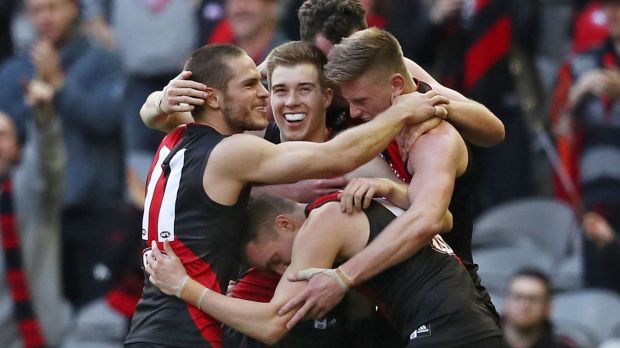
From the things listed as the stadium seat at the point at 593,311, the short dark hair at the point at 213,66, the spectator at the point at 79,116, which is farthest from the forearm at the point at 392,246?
the spectator at the point at 79,116

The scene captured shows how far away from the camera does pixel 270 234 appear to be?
23.4 ft

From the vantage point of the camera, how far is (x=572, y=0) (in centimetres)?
1183

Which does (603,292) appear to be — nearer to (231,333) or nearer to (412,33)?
(412,33)

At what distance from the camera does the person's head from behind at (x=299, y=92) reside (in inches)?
295

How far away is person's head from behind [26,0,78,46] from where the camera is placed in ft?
38.0

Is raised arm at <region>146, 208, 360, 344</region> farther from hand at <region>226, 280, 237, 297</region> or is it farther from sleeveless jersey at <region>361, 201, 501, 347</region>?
hand at <region>226, 280, 237, 297</region>

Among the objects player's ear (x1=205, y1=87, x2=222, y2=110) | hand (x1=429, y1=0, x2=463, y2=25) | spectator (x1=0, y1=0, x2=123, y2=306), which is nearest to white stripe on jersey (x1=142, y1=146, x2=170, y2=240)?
player's ear (x1=205, y1=87, x2=222, y2=110)

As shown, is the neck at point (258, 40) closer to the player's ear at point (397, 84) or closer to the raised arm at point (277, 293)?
the player's ear at point (397, 84)

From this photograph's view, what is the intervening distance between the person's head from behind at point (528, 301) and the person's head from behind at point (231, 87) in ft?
11.2

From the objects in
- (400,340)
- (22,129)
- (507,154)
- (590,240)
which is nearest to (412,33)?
(507,154)

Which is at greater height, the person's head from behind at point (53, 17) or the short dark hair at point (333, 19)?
the person's head from behind at point (53, 17)

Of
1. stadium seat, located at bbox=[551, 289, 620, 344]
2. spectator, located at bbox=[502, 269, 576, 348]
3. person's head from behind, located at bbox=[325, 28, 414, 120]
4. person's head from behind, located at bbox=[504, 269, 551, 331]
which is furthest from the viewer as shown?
stadium seat, located at bbox=[551, 289, 620, 344]

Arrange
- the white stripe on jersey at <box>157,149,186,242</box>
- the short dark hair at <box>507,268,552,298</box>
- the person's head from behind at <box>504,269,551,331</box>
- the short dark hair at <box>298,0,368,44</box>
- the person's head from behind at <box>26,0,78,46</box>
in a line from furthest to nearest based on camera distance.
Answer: the person's head from behind at <box>26,0,78,46</box>
the short dark hair at <box>507,268,552,298</box>
the person's head from behind at <box>504,269,551,331</box>
the short dark hair at <box>298,0,368,44</box>
the white stripe on jersey at <box>157,149,186,242</box>

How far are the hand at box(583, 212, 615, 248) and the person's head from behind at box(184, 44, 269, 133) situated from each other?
376 centimetres
